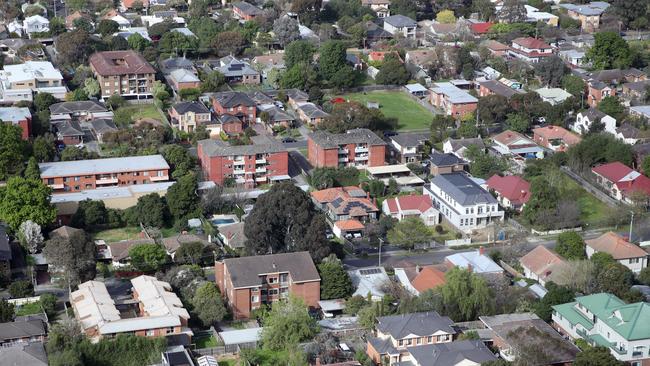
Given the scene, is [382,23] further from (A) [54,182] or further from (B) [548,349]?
(B) [548,349]

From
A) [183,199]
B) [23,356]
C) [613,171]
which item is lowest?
[613,171]

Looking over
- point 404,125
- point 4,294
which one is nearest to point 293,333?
point 4,294

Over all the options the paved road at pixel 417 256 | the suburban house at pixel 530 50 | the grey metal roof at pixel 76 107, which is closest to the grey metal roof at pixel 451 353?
the paved road at pixel 417 256

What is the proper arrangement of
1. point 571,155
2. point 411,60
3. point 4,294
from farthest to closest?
point 411,60 < point 571,155 < point 4,294

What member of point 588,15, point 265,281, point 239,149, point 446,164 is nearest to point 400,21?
point 588,15

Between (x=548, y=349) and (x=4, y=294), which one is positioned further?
(x=4, y=294)

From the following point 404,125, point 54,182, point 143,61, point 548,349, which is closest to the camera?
point 548,349

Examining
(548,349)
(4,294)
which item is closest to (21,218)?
(4,294)

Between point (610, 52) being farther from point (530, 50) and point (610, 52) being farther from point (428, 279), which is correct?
point (428, 279)
